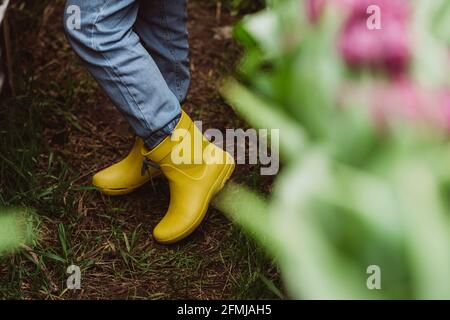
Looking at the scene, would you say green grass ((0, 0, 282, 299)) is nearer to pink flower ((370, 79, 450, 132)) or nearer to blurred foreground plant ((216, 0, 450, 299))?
blurred foreground plant ((216, 0, 450, 299))

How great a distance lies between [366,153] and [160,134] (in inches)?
42.3

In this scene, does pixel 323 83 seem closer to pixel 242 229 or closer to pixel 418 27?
pixel 418 27

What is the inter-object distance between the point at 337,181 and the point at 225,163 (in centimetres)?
120

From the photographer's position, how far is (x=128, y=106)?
6.19 feet

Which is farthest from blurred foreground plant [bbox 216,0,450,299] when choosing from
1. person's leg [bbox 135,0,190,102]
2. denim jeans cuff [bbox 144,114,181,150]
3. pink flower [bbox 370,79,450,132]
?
person's leg [bbox 135,0,190,102]

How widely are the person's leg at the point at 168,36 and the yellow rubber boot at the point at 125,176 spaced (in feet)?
0.69

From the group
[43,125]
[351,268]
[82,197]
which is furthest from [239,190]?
[351,268]

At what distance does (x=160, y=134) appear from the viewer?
1.97m

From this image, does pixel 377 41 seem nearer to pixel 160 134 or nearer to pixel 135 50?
pixel 135 50

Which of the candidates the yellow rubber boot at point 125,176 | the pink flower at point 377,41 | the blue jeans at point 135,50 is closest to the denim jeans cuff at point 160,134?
the blue jeans at point 135,50

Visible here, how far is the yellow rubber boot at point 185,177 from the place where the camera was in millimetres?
2008

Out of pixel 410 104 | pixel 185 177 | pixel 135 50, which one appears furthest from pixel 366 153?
pixel 185 177

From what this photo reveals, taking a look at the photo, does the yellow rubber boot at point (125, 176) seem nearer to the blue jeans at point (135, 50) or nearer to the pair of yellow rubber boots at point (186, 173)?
the pair of yellow rubber boots at point (186, 173)

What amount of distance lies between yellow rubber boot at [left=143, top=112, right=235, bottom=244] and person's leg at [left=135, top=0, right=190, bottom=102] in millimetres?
185
